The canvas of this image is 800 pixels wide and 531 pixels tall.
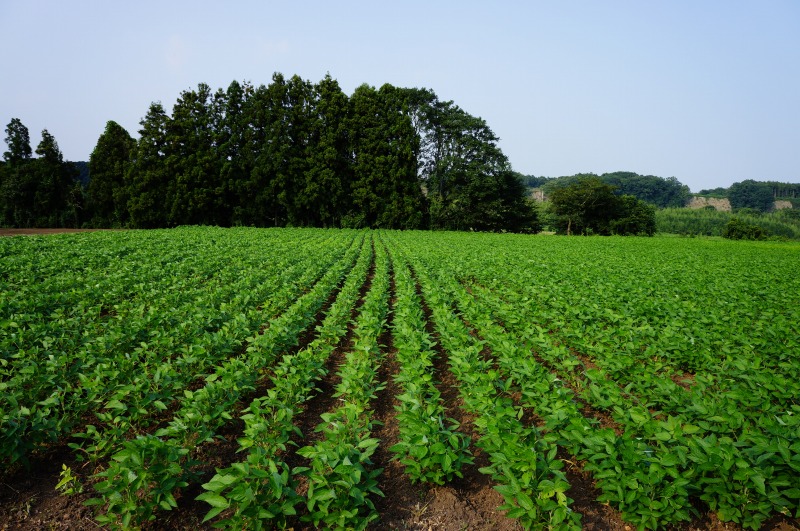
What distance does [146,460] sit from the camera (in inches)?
106

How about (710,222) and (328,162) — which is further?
(710,222)

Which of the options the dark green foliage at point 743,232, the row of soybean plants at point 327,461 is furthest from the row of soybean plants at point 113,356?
the dark green foliage at point 743,232

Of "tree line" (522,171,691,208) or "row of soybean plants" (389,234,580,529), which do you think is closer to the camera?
"row of soybean plants" (389,234,580,529)

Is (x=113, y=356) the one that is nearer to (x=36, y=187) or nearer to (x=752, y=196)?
(x=36, y=187)

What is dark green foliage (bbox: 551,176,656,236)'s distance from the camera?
5206 cm

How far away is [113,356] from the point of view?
15.3ft

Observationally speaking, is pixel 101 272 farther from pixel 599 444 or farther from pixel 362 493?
pixel 599 444

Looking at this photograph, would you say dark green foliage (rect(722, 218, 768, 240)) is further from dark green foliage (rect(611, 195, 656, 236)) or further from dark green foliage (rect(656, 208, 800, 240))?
dark green foliage (rect(656, 208, 800, 240))

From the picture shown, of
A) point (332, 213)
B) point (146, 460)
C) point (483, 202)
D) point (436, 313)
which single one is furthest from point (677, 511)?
point (483, 202)

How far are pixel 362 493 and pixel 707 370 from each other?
18.1 feet

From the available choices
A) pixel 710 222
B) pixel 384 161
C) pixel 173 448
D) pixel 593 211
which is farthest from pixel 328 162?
pixel 710 222

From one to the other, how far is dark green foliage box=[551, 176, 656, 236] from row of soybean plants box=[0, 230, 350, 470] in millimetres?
51553

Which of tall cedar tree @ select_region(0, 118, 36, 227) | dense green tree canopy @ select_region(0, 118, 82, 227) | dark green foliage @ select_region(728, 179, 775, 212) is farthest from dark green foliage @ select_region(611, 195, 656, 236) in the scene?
dark green foliage @ select_region(728, 179, 775, 212)

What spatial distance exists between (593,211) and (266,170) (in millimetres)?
44287
